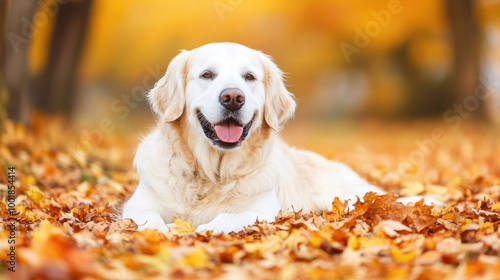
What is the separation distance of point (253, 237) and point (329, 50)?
15992 millimetres

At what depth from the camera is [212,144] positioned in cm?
441

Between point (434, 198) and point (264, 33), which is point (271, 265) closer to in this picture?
point (434, 198)

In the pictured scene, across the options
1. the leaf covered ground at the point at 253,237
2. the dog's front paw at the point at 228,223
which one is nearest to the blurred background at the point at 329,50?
the leaf covered ground at the point at 253,237

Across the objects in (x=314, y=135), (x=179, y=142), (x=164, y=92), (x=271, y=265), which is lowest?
(x=271, y=265)

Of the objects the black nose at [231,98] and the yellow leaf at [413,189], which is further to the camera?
the yellow leaf at [413,189]

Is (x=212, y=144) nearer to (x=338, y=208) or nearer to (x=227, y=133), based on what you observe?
(x=227, y=133)

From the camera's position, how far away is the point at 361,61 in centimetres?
1909

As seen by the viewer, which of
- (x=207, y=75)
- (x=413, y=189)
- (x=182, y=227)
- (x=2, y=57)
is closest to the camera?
(x=182, y=227)

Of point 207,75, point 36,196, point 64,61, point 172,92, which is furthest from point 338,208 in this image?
point 64,61

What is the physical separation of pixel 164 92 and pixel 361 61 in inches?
588

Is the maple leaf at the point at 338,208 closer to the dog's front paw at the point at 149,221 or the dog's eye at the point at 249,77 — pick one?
the dog's eye at the point at 249,77

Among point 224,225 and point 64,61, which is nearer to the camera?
point 224,225

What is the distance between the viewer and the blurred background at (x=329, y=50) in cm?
1571

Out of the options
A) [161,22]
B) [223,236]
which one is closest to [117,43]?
[161,22]
